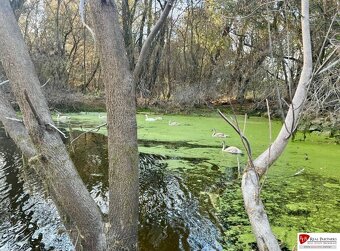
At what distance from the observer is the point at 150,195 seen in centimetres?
576

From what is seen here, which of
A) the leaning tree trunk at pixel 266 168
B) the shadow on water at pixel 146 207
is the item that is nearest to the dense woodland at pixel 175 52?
the shadow on water at pixel 146 207

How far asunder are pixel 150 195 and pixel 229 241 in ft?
6.31

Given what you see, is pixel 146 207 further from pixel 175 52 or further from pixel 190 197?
pixel 175 52

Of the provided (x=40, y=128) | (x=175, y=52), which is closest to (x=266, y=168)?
(x=40, y=128)

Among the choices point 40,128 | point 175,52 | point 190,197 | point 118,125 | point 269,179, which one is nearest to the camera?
point 40,128

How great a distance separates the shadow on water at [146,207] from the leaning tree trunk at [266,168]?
5.02ft

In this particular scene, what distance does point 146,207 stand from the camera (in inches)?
207

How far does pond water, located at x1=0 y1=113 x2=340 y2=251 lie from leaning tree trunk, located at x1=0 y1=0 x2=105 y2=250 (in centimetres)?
66

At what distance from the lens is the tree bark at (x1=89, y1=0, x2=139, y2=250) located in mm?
2340

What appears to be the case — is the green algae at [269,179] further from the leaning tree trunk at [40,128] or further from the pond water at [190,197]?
the leaning tree trunk at [40,128]

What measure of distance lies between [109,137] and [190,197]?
336cm

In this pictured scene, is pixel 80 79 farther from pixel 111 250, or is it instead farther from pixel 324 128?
pixel 111 250

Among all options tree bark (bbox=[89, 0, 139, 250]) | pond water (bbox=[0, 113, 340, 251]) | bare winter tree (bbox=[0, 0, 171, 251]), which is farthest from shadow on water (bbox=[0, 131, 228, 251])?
tree bark (bbox=[89, 0, 139, 250])

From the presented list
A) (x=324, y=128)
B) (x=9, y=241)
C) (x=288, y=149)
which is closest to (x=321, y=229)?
(x=9, y=241)
